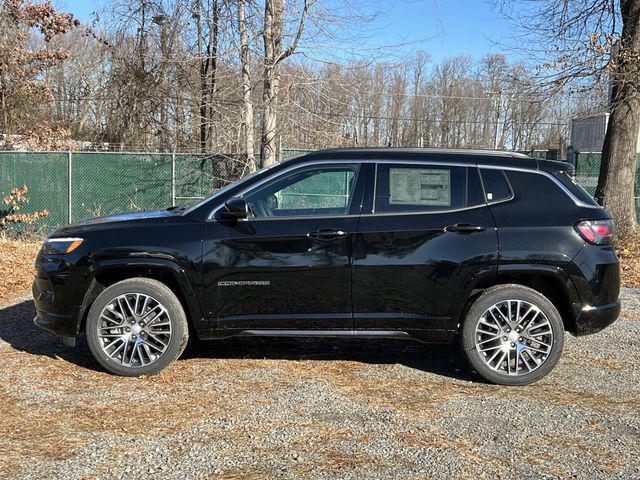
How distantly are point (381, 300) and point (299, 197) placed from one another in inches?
51.8

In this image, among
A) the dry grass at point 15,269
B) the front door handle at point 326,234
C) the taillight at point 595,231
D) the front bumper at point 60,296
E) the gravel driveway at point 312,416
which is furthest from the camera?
the dry grass at point 15,269

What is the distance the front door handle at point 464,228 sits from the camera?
5.12 metres

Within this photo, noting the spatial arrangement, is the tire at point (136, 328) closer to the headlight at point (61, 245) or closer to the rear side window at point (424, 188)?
the headlight at point (61, 245)

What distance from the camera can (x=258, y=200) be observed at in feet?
17.6

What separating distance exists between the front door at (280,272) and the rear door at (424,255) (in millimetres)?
135

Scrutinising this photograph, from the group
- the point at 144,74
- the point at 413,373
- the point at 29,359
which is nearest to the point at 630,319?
the point at 413,373

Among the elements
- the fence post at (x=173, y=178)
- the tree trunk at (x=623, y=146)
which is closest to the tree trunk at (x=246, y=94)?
the fence post at (x=173, y=178)

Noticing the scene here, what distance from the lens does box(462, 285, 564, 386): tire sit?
5117 millimetres

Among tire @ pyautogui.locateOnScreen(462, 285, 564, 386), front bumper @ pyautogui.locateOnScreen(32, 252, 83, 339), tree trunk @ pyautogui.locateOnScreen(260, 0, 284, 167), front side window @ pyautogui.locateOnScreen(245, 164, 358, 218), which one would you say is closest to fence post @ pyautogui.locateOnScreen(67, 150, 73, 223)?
tree trunk @ pyautogui.locateOnScreen(260, 0, 284, 167)

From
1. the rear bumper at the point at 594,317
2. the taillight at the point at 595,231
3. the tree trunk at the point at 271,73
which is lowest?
the rear bumper at the point at 594,317

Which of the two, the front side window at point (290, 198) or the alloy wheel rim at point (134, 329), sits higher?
the front side window at point (290, 198)

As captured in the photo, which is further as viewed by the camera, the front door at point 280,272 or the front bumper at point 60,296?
the front bumper at point 60,296

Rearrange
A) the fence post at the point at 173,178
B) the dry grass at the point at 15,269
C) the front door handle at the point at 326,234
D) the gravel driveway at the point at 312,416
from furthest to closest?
1. the fence post at the point at 173,178
2. the dry grass at the point at 15,269
3. the front door handle at the point at 326,234
4. the gravel driveway at the point at 312,416

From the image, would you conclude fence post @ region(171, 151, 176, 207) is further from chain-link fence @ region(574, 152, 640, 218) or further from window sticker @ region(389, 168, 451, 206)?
chain-link fence @ region(574, 152, 640, 218)
